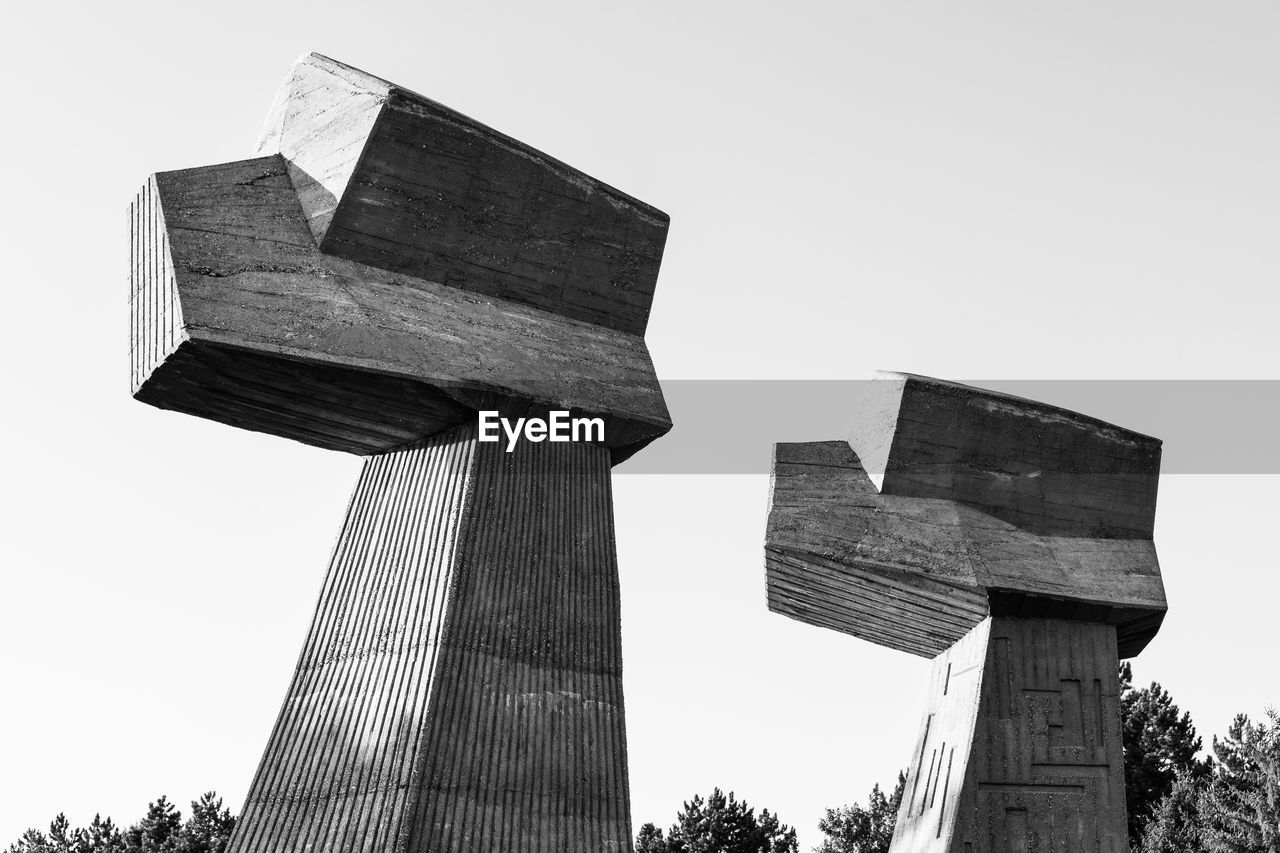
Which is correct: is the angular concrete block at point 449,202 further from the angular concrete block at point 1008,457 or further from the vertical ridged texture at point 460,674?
the angular concrete block at point 1008,457

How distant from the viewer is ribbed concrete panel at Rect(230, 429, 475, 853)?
434 inches

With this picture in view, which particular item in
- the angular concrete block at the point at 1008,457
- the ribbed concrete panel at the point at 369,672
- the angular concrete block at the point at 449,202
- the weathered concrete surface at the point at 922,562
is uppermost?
the angular concrete block at the point at 449,202

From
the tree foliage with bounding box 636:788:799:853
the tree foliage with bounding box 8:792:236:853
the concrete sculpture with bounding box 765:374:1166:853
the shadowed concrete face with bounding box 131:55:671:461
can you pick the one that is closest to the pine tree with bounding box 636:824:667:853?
the tree foliage with bounding box 636:788:799:853

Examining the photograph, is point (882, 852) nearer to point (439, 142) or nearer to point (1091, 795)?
point (1091, 795)

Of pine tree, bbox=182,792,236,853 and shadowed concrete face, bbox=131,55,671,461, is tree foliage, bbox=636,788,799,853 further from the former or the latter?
shadowed concrete face, bbox=131,55,671,461

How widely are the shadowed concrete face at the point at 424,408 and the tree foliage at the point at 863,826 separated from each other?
24.2 meters

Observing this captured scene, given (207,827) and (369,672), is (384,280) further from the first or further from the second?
(207,827)

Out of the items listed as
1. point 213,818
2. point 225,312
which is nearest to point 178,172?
point 225,312

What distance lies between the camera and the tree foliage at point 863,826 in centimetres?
3550

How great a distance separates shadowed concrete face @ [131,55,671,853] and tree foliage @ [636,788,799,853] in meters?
23.9

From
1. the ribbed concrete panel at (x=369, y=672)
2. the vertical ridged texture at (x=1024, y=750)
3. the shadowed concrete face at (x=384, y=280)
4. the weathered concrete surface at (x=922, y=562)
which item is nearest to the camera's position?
the ribbed concrete panel at (x=369, y=672)

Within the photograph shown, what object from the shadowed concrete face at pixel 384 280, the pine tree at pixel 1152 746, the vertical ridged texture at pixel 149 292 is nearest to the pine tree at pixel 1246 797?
the pine tree at pixel 1152 746

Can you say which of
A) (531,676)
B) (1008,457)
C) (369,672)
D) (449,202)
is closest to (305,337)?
(449,202)

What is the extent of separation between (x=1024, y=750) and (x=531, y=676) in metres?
4.84
